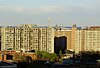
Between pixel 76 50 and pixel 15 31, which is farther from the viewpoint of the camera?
pixel 76 50

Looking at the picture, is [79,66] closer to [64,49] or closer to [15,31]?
[15,31]

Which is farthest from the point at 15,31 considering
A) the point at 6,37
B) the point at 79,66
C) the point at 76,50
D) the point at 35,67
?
the point at 35,67

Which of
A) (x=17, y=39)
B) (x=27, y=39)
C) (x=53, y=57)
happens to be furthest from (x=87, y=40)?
(x=53, y=57)

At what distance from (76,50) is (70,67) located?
26.4m

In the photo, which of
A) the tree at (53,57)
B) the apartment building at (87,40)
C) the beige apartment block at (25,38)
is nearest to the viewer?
the tree at (53,57)

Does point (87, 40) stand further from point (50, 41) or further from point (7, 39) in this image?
point (7, 39)

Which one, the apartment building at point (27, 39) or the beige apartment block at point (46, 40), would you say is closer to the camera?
the apartment building at point (27, 39)

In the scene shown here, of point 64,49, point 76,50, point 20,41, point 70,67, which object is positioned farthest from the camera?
point 64,49

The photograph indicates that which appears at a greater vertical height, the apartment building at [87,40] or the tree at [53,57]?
the apartment building at [87,40]

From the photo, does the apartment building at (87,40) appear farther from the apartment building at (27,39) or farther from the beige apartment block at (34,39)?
the beige apartment block at (34,39)

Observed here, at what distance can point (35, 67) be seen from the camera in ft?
91.5

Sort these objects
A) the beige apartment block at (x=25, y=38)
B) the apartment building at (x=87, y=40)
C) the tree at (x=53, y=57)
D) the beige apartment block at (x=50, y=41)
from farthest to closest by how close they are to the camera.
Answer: the apartment building at (x=87, y=40) < the beige apartment block at (x=50, y=41) < the beige apartment block at (x=25, y=38) < the tree at (x=53, y=57)

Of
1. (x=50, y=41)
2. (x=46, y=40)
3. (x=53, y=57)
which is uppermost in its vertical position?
(x=46, y=40)

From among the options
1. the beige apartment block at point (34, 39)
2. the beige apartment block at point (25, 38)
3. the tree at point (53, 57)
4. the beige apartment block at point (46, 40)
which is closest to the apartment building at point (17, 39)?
the beige apartment block at point (25, 38)
